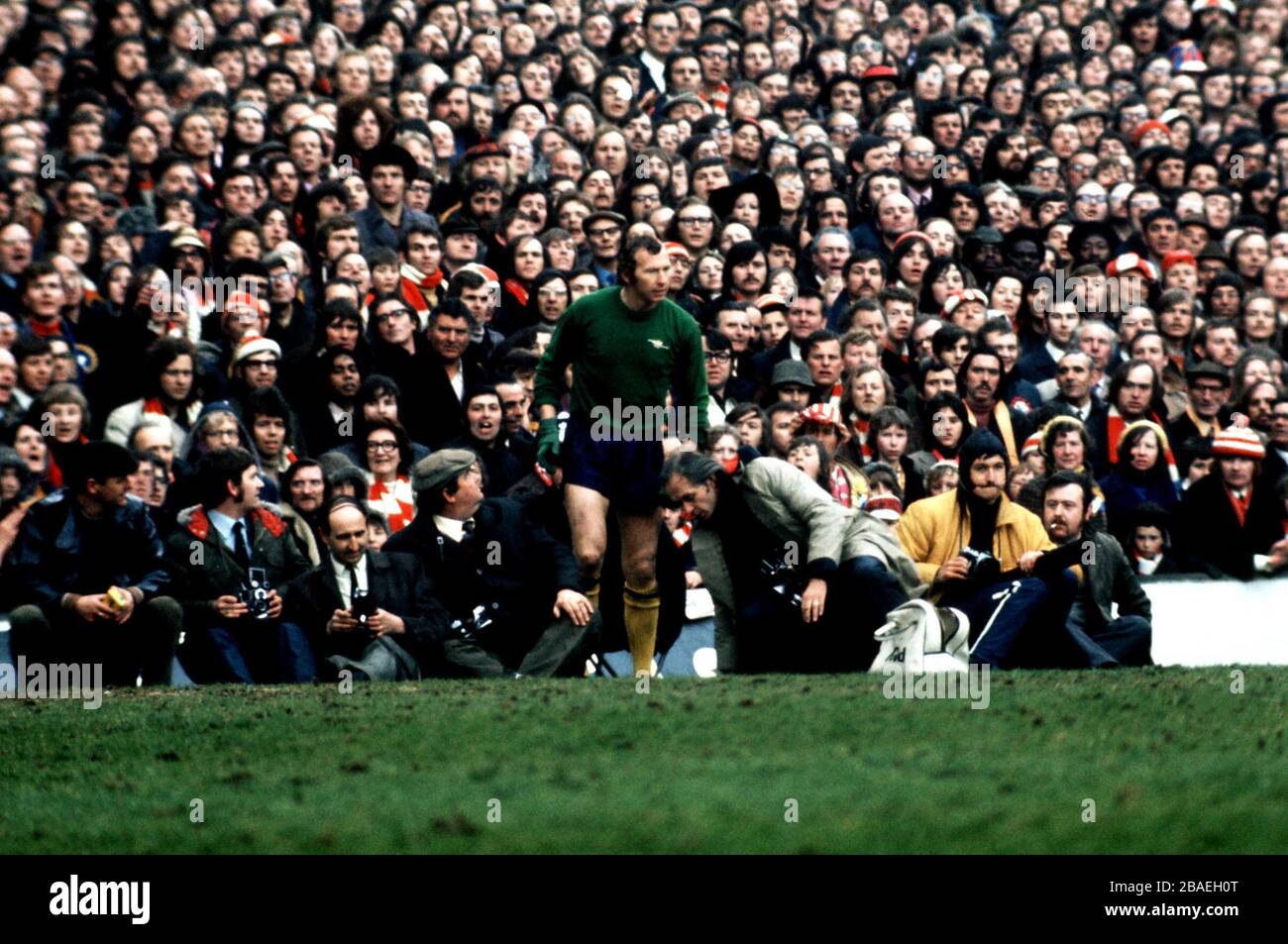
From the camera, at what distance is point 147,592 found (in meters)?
12.4

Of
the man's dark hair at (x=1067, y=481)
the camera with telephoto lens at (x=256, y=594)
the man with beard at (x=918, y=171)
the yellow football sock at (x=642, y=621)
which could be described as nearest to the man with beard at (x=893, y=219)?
the man with beard at (x=918, y=171)

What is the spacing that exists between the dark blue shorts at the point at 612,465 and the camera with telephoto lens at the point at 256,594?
5.94ft

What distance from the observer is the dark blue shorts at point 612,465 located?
12141 millimetres

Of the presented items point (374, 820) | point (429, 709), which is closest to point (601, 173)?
point (429, 709)

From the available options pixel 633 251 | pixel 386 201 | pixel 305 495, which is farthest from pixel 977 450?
pixel 386 201

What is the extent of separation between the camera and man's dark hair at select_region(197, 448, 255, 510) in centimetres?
1280

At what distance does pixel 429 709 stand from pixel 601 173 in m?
8.41

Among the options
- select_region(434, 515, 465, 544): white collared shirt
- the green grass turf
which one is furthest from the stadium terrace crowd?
the green grass turf

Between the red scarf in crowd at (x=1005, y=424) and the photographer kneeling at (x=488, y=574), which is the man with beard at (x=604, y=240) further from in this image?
the photographer kneeling at (x=488, y=574)

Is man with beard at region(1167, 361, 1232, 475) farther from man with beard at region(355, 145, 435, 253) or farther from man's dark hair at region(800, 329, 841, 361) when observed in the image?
man with beard at region(355, 145, 435, 253)

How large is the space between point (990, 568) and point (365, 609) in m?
3.39

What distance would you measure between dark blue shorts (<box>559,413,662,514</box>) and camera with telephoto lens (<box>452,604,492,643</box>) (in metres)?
0.88

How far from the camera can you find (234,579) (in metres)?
12.7

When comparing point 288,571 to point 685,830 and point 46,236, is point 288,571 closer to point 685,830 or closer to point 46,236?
point 46,236
